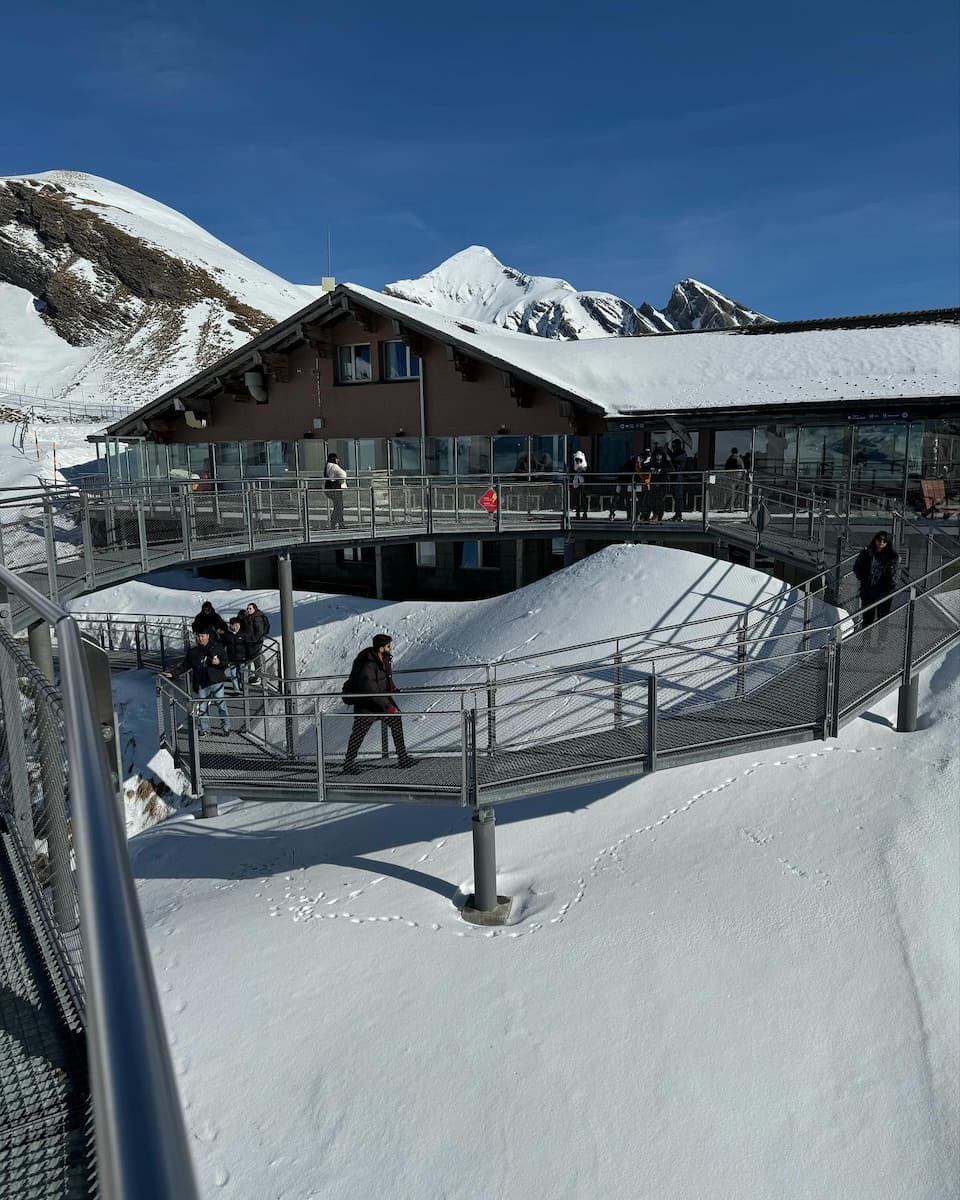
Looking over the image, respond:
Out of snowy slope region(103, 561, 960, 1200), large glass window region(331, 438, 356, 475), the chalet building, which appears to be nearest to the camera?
snowy slope region(103, 561, 960, 1200)

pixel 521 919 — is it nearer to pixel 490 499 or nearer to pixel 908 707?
pixel 908 707

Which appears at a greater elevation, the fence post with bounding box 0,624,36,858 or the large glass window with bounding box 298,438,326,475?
the large glass window with bounding box 298,438,326,475

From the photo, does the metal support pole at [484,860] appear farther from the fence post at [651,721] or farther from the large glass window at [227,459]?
the large glass window at [227,459]

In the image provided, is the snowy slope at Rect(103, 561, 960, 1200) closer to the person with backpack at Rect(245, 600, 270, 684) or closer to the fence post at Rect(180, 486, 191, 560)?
the person with backpack at Rect(245, 600, 270, 684)

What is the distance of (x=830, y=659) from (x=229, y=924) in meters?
7.12

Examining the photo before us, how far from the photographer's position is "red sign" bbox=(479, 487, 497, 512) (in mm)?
19069

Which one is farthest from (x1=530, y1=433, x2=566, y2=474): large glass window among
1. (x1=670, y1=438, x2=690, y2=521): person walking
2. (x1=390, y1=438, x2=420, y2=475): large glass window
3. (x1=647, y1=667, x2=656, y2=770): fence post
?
(x1=647, y1=667, x2=656, y2=770): fence post

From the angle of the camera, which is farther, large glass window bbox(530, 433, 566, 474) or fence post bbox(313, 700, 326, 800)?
large glass window bbox(530, 433, 566, 474)

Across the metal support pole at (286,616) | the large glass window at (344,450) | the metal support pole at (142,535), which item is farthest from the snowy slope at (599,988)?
the large glass window at (344,450)

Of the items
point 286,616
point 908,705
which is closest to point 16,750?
point 908,705

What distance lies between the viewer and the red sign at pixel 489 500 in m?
19.1

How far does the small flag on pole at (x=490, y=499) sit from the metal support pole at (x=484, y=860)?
35.1ft

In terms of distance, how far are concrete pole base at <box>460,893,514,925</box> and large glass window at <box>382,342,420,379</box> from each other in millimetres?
19164

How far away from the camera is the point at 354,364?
27.0 meters
